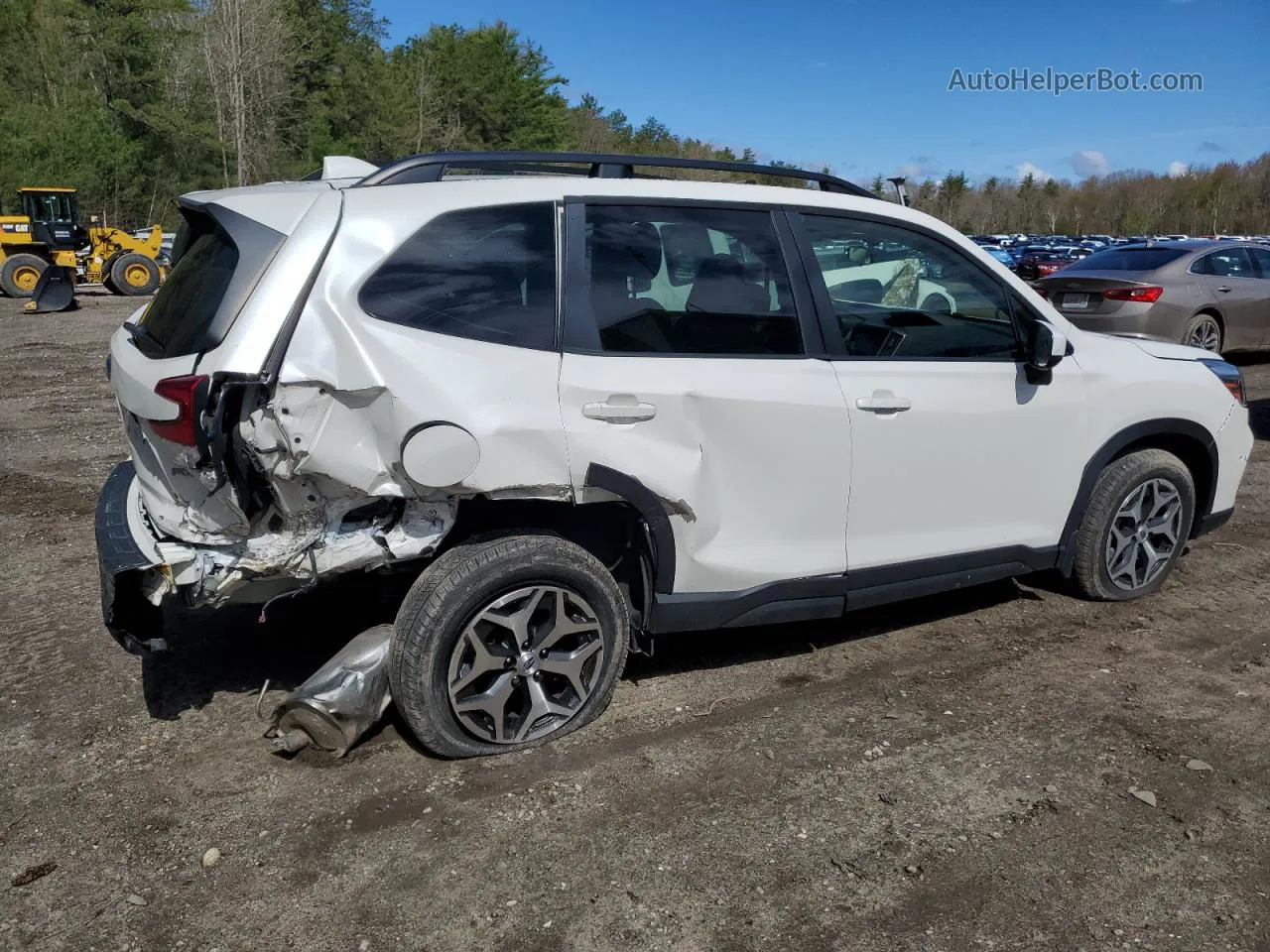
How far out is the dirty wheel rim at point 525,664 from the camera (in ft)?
11.4

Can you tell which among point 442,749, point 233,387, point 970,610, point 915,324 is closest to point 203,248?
point 233,387

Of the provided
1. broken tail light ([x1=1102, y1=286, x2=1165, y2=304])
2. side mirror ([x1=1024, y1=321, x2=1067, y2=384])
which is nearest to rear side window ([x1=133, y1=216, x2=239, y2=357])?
side mirror ([x1=1024, y1=321, x2=1067, y2=384])

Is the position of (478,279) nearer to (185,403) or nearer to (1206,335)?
(185,403)

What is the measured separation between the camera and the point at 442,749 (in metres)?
3.52

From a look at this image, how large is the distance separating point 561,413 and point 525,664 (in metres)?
0.88

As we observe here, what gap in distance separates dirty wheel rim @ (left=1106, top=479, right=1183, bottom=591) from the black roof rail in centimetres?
216

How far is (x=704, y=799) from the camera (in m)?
3.38

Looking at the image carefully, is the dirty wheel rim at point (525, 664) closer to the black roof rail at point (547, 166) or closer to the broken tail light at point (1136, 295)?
the black roof rail at point (547, 166)

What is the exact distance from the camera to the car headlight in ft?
16.6

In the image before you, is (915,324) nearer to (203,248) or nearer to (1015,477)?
(1015,477)

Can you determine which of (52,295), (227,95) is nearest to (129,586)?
(52,295)

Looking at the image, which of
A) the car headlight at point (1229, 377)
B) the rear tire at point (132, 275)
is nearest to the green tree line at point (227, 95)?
the rear tire at point (132, 275)

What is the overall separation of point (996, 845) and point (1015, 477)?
5.70 ft

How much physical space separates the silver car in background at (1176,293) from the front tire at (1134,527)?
7111 millimetres
